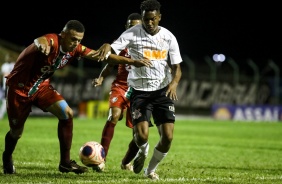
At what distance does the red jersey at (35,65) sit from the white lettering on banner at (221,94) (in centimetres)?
2550

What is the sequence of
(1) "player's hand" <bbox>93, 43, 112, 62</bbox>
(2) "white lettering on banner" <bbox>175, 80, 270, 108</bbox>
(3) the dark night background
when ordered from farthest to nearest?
(3) the dark night background → (2) "white lettering on banner" <bbox>175, 80, 270, 108</bbox> → (1) "player's hand" <bbox>93, 43, 112, 62</bbox>

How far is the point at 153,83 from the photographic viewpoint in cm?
877

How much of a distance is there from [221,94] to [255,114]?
115 inches

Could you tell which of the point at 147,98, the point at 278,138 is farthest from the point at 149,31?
the point at 278,138

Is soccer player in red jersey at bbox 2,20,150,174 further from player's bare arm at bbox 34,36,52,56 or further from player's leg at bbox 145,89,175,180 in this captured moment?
player's leg at bbox 145,89,175,180

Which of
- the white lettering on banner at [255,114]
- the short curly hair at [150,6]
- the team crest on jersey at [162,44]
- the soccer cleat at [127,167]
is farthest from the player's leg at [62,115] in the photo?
the white lettering on banner at [255,114]

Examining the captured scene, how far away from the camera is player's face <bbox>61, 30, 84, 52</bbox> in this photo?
8477 mm

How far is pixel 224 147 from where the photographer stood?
1529 centimetres

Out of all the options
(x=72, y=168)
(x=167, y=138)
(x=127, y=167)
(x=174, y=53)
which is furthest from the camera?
(x=127, y=167)

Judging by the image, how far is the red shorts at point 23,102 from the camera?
880 centimetres

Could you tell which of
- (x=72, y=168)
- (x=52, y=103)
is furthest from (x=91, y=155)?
(x=52, y=103)

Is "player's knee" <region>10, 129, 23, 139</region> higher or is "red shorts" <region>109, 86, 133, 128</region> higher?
"red shorts" <region>109, 86, 133, 128</region>

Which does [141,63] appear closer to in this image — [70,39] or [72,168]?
[70,39]

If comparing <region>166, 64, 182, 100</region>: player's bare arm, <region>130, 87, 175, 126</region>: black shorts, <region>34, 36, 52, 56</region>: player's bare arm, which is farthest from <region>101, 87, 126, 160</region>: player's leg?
<region>34, 36, 52, 56</region>: player's bare arm
